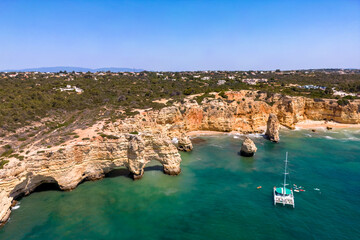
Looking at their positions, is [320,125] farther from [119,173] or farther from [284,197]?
[119,173]

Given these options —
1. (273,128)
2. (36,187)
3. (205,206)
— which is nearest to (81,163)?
(36,187)

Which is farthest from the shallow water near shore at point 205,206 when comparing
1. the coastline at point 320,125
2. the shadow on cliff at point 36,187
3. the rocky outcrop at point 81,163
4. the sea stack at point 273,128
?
the coastline at point 320,125

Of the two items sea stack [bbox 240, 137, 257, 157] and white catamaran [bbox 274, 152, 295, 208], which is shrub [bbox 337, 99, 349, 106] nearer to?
sea stack [bbox 240, 137, 257, 157]

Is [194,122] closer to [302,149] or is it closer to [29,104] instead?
[302,149]

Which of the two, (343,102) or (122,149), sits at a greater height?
(343,102)

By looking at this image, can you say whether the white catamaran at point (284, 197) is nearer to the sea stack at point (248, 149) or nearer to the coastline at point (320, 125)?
the sea stack at point (248, 149)

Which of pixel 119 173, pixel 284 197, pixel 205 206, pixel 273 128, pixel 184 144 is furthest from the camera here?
pixel 273 128

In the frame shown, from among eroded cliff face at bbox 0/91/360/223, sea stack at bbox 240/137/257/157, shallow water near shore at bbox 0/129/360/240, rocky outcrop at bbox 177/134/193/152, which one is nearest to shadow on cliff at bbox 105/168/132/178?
shallow water near shore at bbox 0/129/360/240
